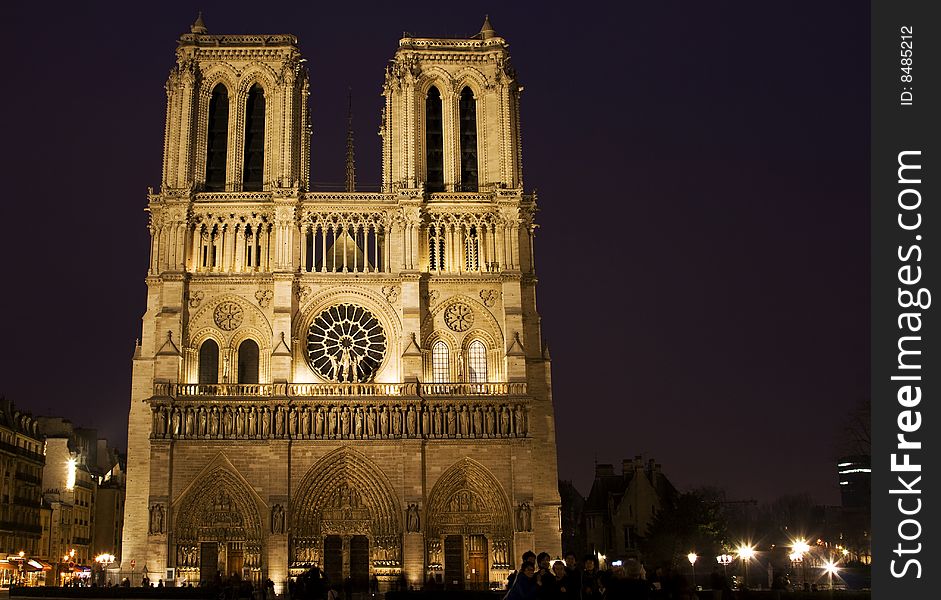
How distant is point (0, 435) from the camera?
2024 inches

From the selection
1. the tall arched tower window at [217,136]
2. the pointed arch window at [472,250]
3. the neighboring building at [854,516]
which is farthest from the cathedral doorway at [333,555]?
the neighboring building at [854,516]

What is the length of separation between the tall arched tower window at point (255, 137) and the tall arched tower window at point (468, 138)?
28.3 feet

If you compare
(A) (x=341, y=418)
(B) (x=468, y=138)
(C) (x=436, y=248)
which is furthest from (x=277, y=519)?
(B) (x=468, y=138)

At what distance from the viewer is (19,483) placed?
2109 inches

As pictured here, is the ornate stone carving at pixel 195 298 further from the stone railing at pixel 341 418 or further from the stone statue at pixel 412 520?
the stone statue at pixel 412 520

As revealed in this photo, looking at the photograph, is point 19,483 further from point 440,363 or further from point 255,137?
point 440,363

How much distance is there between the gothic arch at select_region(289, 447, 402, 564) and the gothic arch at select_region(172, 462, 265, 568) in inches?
62.3

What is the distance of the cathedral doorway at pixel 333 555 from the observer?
4291 centimetres

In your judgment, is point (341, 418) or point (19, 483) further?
point (19, 483)

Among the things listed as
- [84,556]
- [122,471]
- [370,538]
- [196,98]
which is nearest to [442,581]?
[370,538]

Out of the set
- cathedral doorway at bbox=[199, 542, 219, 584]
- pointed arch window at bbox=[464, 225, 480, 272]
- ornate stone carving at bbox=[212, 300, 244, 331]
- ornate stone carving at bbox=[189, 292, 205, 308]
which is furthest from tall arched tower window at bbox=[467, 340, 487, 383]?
cathedral doorway at bbox=[199, 542, 219, 584]

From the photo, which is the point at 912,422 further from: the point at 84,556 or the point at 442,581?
the point at 84,556

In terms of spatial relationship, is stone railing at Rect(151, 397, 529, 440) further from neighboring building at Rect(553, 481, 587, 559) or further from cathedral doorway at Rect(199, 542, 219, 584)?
neighboring building at Rect(553, 481, 587, 559)

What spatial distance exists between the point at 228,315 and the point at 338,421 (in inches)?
260
